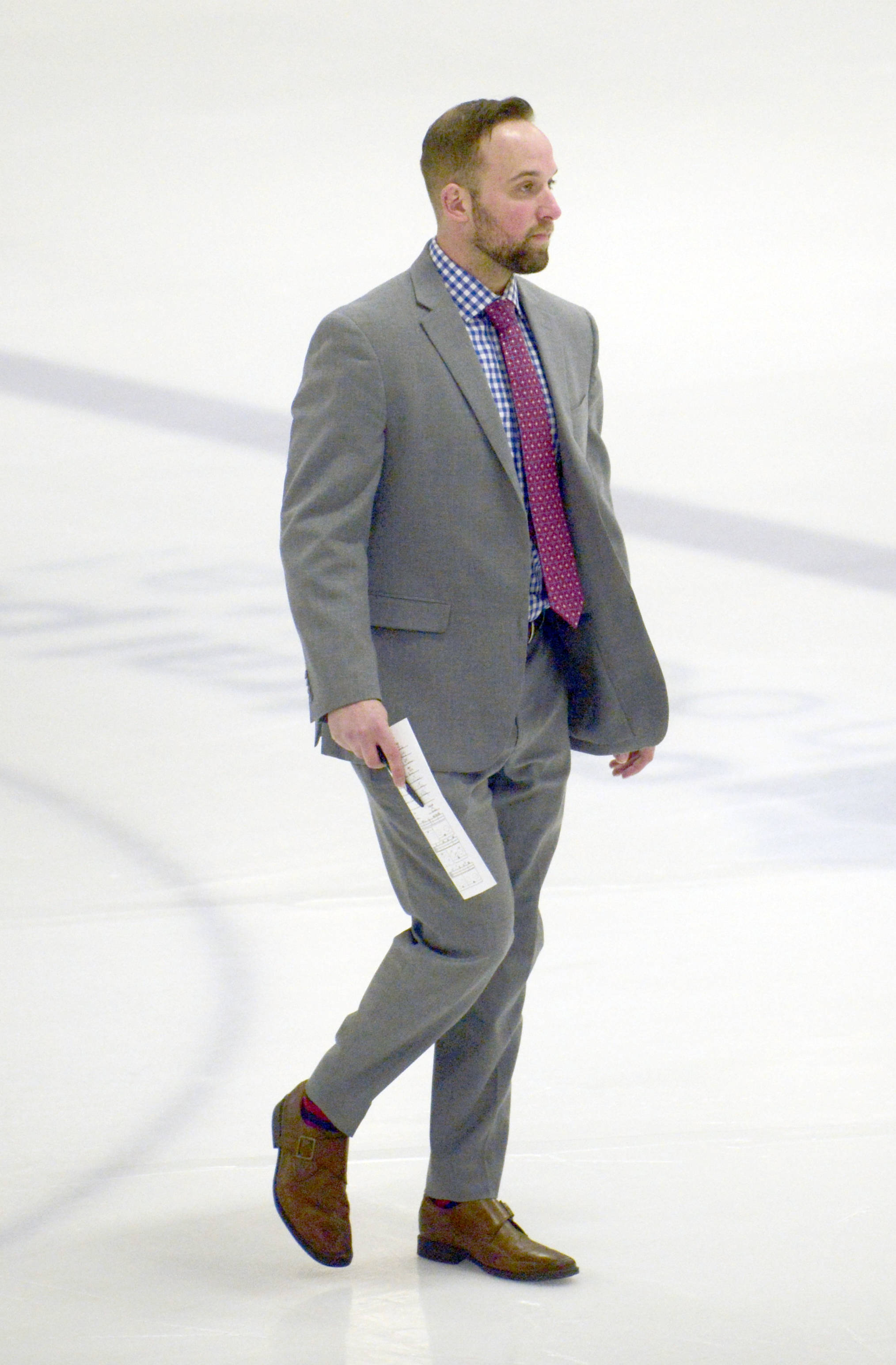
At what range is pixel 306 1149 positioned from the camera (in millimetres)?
1971

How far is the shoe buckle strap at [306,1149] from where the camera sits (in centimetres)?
197

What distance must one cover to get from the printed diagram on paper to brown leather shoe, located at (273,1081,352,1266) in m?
0.31

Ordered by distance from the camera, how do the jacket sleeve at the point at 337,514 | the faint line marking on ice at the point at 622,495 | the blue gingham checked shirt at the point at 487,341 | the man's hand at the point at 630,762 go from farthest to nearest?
the faint line marking on ice at the point at 622,495 → the man's hand at the point at 630,762 → the blue gingham checked shirt at the point at 487,341 → the jacket sleeve at the point at 337,514

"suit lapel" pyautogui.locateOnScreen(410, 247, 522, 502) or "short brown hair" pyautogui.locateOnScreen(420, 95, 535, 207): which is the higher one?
"short brown hair" pyautogui.locateOnScreen(420, 95, 535, 207)

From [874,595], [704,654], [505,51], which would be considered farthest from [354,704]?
[505,51]

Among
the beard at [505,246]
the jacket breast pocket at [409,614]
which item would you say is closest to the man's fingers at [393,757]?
the jacket breast pocket at [409,614]

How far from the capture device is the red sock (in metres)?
1.97

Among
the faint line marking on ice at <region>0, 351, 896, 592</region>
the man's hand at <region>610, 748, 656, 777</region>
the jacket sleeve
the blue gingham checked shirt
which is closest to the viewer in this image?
the jacket sleeve

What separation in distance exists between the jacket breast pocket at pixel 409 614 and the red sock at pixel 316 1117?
47 centimetres

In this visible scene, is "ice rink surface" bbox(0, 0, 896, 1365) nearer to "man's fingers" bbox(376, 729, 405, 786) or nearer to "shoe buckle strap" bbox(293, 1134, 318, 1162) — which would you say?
"shoe buckle strap" bbox(293, 1134, 318, 1162)

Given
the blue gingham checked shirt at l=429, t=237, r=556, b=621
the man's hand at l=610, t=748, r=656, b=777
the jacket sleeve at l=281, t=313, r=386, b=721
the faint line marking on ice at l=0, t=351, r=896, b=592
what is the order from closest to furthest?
the jacket sleeve at l=281, t=313, r=386, b=721 → the blue gingham checked shirt at l=429, t=237, r=556, b=621 → the man's hand at l=610, t=748, r=656, b=777 → the faint line marking on ice at l=0, t=351, r=896, b=592

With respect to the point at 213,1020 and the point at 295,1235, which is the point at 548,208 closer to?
the point at 295,1235

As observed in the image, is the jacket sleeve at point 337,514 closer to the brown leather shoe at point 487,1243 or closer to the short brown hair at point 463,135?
the short brown hair at point 463,135

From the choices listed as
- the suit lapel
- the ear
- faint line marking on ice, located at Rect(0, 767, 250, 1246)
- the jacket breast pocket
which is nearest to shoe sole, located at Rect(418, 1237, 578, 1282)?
faint line marking on ice, located at Rect(0, 767, 250, 1246)
